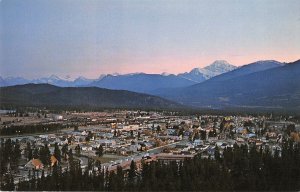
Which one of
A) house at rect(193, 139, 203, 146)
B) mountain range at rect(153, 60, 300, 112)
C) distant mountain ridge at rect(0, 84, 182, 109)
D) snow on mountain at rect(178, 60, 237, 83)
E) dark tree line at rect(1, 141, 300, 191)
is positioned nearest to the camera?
dark tree line at rect(1, 141, 300, 191)

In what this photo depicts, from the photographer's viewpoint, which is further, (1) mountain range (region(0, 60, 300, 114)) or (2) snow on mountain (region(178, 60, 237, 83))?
(1) mountain range (region(0, 60, 300, 114))

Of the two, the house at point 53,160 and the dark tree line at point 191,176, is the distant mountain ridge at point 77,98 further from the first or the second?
the dark tree line at point 191,176

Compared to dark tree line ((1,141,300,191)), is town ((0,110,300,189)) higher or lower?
higher

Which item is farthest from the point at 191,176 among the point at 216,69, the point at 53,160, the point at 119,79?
the point at 119,79

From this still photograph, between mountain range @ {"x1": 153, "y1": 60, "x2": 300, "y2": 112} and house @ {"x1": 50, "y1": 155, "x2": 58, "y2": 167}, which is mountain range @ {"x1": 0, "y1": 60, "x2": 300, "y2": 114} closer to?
mountain range @ {"x1": 153, "y1": 60, "x2": 300, "y2": 112}

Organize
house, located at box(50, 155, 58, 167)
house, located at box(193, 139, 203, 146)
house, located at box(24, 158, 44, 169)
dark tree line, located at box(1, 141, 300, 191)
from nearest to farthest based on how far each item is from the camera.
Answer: dark tree line, located at box(1, 141, 300, 191), house, located at box(24, 158, 44, 169), house, located at box(50, 155, 58, 167), house, located at box(193, 139, 203, 146)

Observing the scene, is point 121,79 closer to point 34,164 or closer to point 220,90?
point 34,164

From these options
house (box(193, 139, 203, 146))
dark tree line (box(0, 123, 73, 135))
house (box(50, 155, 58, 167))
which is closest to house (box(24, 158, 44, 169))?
house (box(50, 155, 58, 167))
